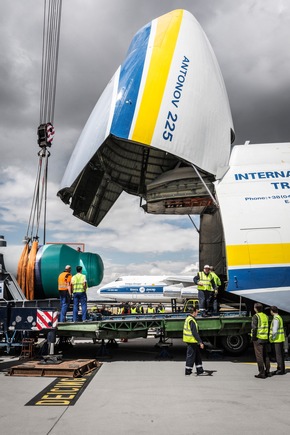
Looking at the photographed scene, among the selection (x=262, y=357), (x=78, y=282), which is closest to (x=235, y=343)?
(x=262, y=357)

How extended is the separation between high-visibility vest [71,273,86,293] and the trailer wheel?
4.30 m

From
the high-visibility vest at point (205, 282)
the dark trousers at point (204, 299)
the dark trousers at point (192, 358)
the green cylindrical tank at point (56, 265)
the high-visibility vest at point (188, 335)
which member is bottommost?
the dark trousers at point (192, 358)

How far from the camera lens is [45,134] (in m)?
13.6

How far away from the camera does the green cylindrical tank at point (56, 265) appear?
36.6 ft

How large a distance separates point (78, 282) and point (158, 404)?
5340 mm

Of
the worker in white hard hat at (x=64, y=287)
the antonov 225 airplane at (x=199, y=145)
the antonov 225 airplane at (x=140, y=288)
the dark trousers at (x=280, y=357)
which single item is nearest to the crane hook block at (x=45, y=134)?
the antonov 225 airplane at (x=199, y=145)

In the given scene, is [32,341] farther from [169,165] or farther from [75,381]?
[169,165]

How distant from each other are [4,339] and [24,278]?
5.95 feet

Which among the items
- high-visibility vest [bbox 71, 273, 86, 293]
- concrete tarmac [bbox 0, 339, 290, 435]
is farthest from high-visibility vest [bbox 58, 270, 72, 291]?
concrete tarmac [bbox 0, 339, 290, 435]

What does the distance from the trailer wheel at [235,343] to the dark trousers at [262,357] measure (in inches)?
81.9

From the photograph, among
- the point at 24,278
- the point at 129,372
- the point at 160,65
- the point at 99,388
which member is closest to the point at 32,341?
the point at 24,278

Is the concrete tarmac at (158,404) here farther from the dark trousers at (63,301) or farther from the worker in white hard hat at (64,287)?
the worker in white hard hat at (64,287)

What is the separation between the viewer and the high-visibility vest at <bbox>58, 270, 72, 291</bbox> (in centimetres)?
1048

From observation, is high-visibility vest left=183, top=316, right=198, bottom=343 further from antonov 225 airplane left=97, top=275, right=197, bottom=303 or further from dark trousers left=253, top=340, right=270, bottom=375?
antonov 225 airplane left=97, top=275, right=197, bottom=303
